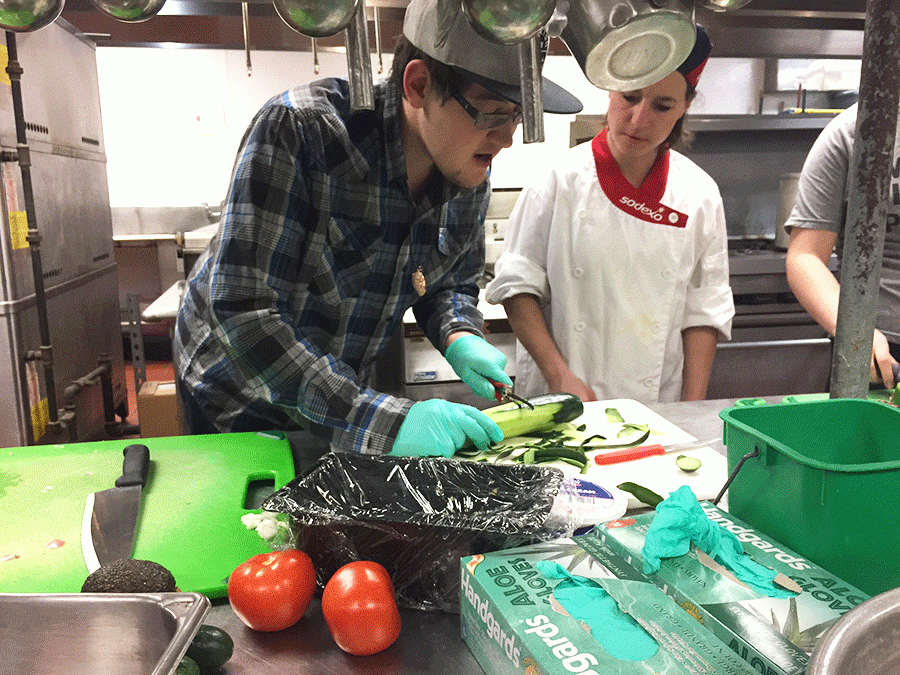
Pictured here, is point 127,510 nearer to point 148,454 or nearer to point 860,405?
point 148,454

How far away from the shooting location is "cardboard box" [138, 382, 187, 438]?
9.87 ft

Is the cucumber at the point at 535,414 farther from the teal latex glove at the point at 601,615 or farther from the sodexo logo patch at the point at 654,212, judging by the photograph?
the sodexo logo patch at the point at 654,212

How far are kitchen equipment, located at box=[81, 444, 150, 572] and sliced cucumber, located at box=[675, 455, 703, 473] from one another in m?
0.91

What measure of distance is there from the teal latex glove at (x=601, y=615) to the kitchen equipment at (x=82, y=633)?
0.36 m

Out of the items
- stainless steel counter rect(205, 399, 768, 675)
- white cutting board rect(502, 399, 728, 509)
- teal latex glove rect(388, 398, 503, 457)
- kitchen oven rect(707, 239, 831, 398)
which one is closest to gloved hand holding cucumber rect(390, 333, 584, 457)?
teal latex glove rect(388, 398, 503, 457)

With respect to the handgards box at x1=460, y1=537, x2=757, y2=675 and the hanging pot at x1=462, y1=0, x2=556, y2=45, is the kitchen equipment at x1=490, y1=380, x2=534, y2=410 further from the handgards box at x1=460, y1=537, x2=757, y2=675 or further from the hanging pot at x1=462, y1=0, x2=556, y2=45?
the hanging pot at x1=462, y1=0, x2=556, y2=45

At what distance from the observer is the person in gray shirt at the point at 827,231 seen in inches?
78.8

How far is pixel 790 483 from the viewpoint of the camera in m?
0.79

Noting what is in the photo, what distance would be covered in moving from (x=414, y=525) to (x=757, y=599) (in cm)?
38

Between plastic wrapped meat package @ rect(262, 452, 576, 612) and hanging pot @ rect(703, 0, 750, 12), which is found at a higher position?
hanging pot @ rect(703, 0, 750, 12)

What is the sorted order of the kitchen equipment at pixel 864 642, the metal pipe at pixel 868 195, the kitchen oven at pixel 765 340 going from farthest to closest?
the kitchen oven at pixel 765 340, the metal pipe at pixel 868 195, the kitchen equipment at pixel 864 642

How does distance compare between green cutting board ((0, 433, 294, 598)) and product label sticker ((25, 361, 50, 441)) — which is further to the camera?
product label sticker ((25, 361, 50, 441))

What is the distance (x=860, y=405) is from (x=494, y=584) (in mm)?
572

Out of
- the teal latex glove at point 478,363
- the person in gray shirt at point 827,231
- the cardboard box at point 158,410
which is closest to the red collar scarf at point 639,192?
→ the person in gray shirt at point 827,231
